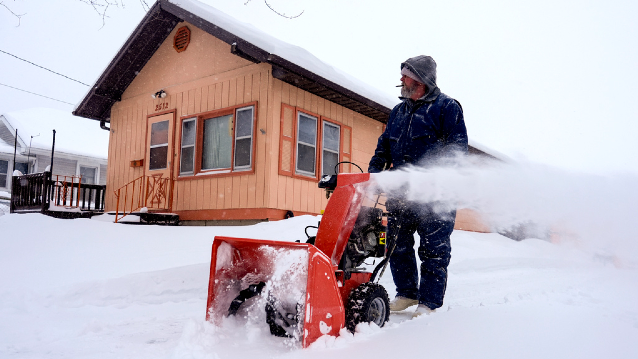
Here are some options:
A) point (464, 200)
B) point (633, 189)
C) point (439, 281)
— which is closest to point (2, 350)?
point (439, 281)

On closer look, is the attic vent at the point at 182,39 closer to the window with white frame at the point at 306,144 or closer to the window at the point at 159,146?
the window at the point at 159,146

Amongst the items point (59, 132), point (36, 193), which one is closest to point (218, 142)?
point (36, 193)

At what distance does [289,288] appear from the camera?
2701 millimetres

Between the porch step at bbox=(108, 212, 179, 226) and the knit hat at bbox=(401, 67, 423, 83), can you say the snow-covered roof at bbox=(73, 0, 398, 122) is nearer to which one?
the porch step at bbox=(108, 212, 179, 226)

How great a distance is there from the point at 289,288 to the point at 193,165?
7.19m

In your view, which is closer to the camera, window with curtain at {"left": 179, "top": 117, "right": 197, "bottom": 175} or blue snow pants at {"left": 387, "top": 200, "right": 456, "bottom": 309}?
blue snow pants at {"left": 387, "top": 200, "right": 456, "bottom": 309}

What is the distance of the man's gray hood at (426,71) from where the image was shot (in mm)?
3316

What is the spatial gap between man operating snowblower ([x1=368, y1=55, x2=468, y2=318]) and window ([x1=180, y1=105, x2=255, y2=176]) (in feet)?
17.2

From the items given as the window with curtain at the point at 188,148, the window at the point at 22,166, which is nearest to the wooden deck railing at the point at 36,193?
the window with curtain at the point at 188,148

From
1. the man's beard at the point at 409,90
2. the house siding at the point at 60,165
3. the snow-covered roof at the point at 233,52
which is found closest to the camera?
the man's beard at the point at 409,90

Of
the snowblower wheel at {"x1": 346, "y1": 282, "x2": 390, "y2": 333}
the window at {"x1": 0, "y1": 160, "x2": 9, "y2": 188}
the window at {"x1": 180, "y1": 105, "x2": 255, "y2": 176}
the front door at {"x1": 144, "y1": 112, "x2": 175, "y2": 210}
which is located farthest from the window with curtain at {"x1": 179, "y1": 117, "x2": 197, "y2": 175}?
the window at {"x1": 0, "y1": 160, "x2": 9, "y2": 188}

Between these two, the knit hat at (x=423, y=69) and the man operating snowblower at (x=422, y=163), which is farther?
the knit hat at (x=423, y=69)

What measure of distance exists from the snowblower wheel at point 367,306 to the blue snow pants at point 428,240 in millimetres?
442

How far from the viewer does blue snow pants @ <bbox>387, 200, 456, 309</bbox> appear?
3168mm
